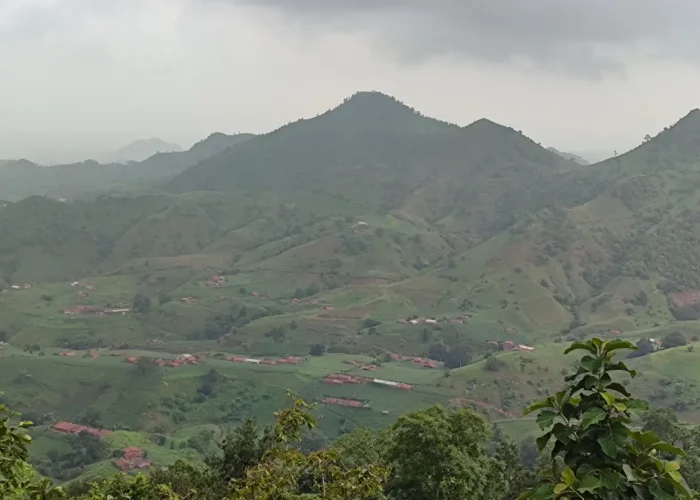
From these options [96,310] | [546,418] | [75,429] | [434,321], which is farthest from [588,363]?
[96,310]

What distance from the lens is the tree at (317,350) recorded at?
130 m

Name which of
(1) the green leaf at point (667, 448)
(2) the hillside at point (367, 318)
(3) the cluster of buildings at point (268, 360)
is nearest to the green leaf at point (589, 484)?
(1) the green leaf at point (667, 448)

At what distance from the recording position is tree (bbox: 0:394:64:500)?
26.2ft

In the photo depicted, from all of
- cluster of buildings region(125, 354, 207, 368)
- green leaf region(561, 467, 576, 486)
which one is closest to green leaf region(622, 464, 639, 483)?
green leaf region(561, 467, 576, 486)

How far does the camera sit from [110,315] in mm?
151750

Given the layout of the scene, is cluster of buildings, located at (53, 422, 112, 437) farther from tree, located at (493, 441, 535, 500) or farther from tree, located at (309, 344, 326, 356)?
tree, located at (493, 441, 535, 500)

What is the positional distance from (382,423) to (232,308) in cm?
7266

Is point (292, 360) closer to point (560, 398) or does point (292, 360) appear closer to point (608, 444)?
point (560, 398)

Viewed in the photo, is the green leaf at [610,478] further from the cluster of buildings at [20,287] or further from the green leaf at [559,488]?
the cluster of buildings at [20,287]

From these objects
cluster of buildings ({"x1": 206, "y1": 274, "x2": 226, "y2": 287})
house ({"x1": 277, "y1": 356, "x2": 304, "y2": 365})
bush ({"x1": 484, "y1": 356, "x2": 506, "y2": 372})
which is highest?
cluster of buildings ({"x1": 206, "y1": 274, "x2": 226, "y2": 287})

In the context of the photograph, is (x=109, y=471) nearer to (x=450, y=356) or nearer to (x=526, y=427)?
(x=526, y=427)

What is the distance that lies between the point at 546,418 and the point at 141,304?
16138 cm

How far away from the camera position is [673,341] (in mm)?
116625

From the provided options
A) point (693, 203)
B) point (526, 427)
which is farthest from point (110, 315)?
point (693, 203)
